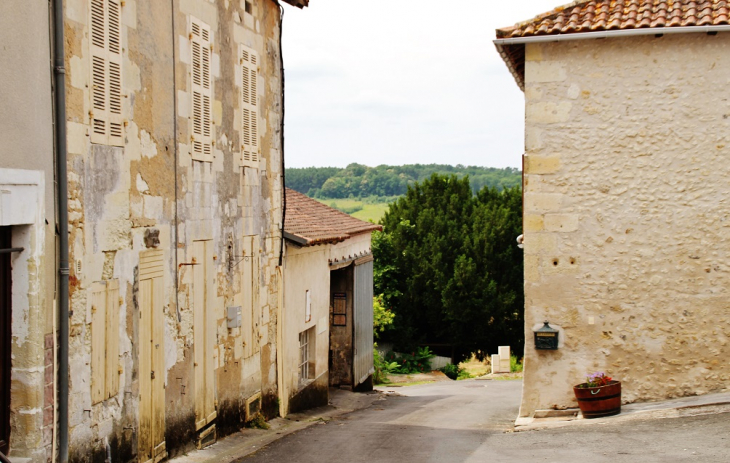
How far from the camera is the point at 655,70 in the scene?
10852 millimetres

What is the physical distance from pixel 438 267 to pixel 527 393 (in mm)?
21697

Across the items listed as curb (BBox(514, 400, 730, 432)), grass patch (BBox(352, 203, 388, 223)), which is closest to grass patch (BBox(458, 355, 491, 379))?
curb (BBox(514, 400, 730, 432))

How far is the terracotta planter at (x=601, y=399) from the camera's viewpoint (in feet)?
34.3

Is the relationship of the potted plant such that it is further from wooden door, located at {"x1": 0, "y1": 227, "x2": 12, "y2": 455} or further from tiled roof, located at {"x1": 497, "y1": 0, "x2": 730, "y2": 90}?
wooden door, located at {"x1": 0, "y1": 227, "x2": 12, "y2": 455}

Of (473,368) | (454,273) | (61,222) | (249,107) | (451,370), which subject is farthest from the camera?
(454,273)

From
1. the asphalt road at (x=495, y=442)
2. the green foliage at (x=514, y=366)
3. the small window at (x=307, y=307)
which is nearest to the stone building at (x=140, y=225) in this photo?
the asphalt road at (x=495, y=442)

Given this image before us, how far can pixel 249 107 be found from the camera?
11188mm

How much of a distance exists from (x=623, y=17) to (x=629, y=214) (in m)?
2.61

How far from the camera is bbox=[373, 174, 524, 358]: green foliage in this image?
1251 inches

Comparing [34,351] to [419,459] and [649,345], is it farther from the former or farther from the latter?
[649,345]

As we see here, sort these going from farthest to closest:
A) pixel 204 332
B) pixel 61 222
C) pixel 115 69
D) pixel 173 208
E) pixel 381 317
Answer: pixel 381 317 → pixel 204 332 → pixel 173 208 → pixel 115 69 → pixel 61 222

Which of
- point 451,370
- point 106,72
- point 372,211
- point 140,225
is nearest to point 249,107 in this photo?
point 140,225

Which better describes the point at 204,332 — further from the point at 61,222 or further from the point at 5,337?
the point at 5,337

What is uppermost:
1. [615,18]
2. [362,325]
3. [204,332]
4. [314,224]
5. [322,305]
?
[615,18]
